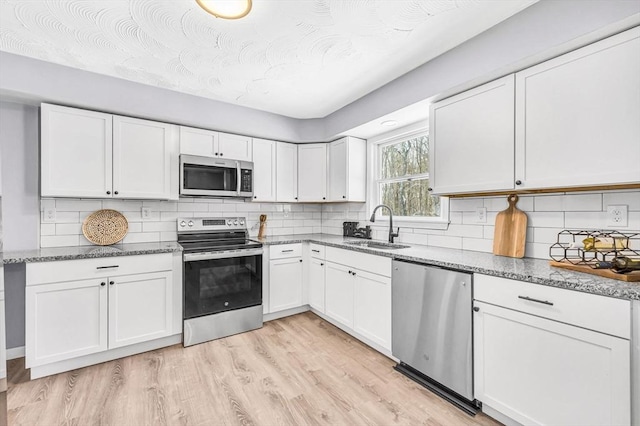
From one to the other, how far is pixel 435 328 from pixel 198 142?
9.13 feet

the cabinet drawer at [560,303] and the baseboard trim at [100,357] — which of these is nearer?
the cabinet drawer at [560,303]

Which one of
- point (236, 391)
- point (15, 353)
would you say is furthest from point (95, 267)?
point (236, 391)

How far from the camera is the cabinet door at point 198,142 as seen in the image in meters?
2.98

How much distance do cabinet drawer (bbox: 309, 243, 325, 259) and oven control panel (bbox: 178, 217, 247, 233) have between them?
896mm

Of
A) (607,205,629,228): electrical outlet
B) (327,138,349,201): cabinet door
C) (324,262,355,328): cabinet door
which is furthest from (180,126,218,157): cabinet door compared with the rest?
(607,205,629,228): electrical outlet

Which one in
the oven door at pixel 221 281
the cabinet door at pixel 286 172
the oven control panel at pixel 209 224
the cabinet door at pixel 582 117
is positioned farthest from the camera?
the cabinet door at pixel 286 172

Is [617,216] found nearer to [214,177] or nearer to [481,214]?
[481,214]

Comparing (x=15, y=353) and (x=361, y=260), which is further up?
(x=361, y=260)

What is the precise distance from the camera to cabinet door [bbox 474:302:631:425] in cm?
128

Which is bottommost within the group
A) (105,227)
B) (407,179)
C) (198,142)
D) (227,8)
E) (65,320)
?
(65,320)

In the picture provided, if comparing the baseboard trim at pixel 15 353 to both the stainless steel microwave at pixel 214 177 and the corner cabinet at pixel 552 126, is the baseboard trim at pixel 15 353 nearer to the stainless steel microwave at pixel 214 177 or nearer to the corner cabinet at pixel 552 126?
the stainless steel microwave at pixel 214 177

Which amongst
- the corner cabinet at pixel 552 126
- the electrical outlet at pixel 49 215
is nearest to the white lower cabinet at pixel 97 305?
the electrical outlet at pixel 49 215

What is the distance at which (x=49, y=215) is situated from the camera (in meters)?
2.58

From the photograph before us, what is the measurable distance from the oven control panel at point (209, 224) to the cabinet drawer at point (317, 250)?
90 centimetres
